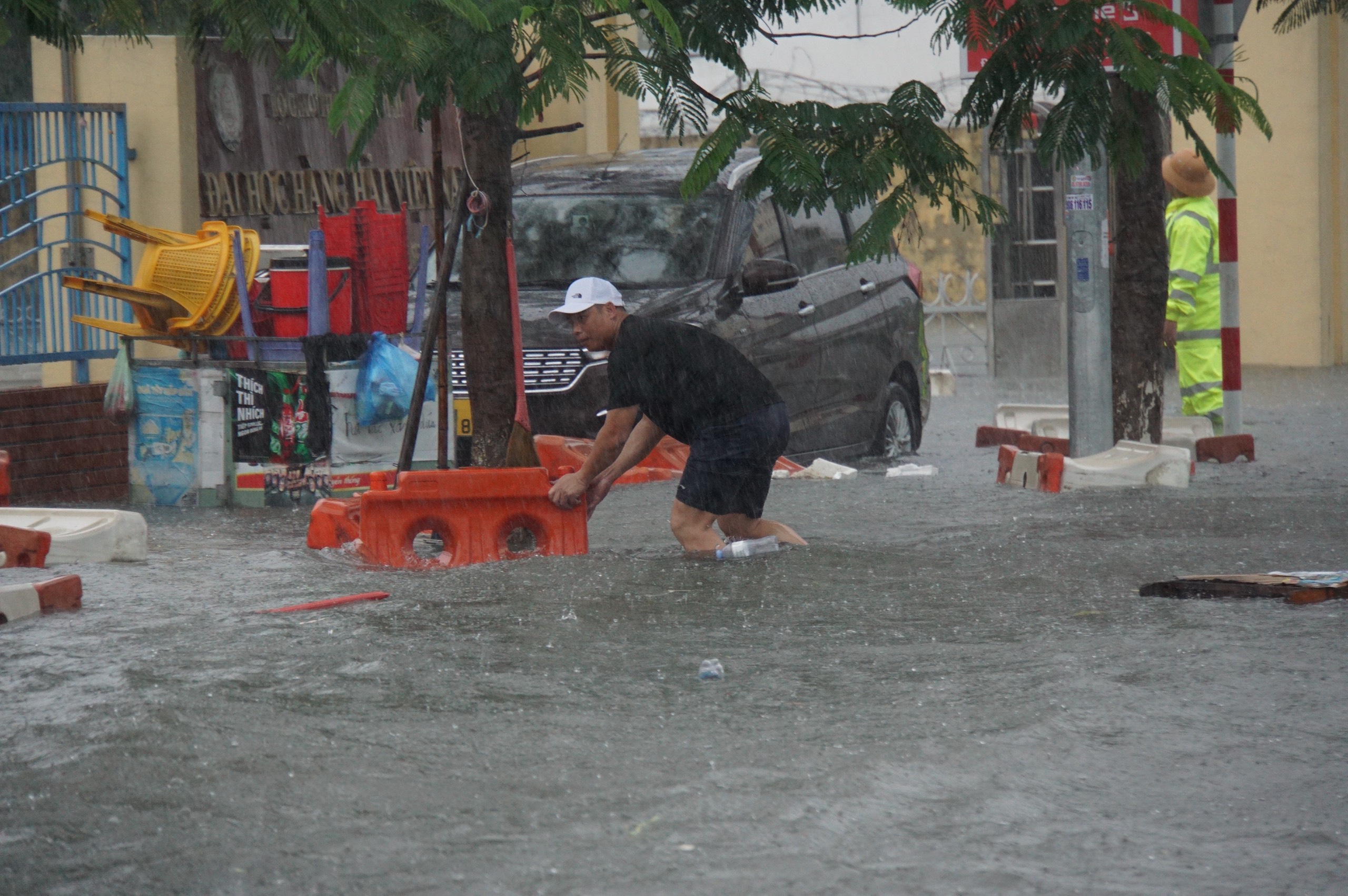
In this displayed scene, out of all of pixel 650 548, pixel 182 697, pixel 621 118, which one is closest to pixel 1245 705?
pixel 182 697

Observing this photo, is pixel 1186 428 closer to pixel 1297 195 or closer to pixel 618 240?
pixel 618 240

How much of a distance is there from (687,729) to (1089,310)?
6.25m

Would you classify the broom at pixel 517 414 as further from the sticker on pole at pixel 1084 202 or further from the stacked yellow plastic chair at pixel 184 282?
the sticker on pole at pixel 1084 202

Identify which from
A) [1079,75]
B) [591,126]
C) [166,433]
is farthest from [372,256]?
[591,126]

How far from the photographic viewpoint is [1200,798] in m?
3.78

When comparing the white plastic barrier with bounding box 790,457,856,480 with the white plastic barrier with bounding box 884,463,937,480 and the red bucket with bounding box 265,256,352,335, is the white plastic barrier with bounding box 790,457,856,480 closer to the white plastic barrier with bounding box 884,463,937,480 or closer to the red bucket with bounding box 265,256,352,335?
the white plastic barrier with bounding box 884,463,937,480

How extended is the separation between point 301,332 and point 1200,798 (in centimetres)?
671

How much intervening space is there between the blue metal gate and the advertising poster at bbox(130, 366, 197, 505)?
740mm

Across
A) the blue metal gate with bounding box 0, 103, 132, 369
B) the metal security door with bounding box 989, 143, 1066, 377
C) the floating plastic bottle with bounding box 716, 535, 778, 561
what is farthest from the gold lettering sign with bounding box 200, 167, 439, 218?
the metal security door with bounding box 989, 143, 1066, 377

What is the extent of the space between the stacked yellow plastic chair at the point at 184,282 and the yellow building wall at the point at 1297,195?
1256cm

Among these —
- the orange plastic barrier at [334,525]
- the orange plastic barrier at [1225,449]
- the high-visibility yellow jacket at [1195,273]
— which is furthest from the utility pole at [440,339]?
the high-visibility yellow jacket at [1195,273]

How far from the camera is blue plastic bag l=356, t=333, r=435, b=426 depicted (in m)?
9.35

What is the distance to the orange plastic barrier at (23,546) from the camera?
7.04 metres

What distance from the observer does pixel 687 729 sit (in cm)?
439
